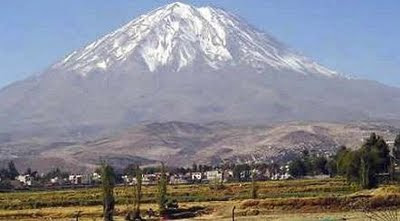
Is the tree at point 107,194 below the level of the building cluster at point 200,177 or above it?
below

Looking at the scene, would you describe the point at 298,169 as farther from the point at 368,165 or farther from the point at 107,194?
the point at 107,194

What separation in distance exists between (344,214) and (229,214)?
25.3 ft

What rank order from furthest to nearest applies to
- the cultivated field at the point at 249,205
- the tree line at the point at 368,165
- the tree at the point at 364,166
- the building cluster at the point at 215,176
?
the building cluster at the point at 215,176
the tree line at the point at 368,165
the tree at the point at 364,166
the cultivated field at the point at 249,205

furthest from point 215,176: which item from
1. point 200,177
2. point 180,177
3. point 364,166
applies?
point 364,166

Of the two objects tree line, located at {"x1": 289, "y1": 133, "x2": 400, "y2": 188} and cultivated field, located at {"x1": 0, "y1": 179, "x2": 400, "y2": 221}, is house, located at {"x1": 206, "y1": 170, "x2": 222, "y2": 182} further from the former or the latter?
cultivated field, located at {"x1": 0, "y1": 179, "x2": 400, "y2": 221}

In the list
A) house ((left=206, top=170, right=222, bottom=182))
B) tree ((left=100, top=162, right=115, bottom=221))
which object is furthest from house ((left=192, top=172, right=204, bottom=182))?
tree ((left=100, top=162, right=115, bottom=221))

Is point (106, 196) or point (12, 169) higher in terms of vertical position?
point (12, 169)

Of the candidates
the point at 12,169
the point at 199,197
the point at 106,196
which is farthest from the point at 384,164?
the point at 12,169

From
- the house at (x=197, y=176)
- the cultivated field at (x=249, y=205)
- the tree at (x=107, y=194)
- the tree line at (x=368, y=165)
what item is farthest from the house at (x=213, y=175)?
the tree at (x=107, y=194)

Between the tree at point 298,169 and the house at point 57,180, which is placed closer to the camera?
the tree at point 298,169

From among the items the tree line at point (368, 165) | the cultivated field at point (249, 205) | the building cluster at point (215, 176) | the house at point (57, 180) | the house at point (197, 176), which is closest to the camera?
the cultivated field at point (249, 205)

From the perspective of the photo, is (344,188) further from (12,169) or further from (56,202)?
(12,169)

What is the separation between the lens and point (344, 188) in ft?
247

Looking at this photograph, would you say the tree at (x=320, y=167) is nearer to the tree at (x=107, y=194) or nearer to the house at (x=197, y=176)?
the house at (x=197, y=176)
